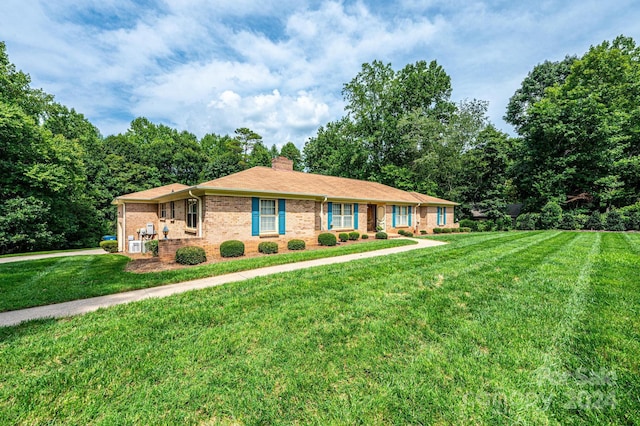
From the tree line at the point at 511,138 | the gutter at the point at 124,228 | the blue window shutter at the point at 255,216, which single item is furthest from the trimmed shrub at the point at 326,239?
the tree line at the point at 511,138

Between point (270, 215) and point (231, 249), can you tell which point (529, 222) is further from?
point (231, 249)

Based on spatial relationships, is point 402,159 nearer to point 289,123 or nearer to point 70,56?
point 289,123

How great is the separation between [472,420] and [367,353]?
3.91 ft

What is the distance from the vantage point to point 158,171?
110ft

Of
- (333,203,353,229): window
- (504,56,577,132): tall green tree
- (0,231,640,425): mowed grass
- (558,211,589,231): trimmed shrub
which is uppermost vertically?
(504,56,577,132): tall green tree

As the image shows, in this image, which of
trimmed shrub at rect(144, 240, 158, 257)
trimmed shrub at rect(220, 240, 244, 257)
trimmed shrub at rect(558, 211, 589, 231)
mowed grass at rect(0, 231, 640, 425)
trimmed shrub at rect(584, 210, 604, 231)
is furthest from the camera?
trimmed shrub at rect(558, 211, 589, 231)

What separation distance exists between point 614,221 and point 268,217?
85.2ft

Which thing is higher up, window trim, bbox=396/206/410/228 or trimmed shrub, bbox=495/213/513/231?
window trim, bbox=396/206/410/228

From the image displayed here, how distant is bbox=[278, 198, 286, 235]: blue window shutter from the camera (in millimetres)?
12250

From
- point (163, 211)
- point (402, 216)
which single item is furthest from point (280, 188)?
point (402, 216)

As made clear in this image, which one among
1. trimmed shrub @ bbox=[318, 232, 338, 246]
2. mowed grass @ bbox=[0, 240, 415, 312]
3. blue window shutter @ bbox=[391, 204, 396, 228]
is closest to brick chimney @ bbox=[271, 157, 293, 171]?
trimmed shrub @ bbox=[318, 232, 338, 246]

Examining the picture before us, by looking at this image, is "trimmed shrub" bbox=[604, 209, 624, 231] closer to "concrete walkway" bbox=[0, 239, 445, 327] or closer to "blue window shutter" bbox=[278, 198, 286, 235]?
"blue window shutter" bbox=[278, 198, 286, 235]

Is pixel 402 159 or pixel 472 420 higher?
pixel 402 159

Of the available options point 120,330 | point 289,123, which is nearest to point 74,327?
point 120,330
